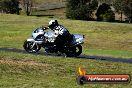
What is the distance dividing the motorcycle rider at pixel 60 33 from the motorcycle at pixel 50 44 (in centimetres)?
21

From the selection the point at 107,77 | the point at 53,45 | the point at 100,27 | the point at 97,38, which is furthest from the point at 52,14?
the point at 107,77

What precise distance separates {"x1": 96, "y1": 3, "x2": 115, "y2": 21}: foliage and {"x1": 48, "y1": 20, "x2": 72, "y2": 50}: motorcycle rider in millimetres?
49856

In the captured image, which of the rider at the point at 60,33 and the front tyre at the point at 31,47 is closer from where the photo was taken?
the rider at the point at 60,33

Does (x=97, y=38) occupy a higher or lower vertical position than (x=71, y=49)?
lower

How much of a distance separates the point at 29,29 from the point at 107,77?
4402 cm

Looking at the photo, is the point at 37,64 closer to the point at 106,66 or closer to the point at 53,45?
the point at 106,66

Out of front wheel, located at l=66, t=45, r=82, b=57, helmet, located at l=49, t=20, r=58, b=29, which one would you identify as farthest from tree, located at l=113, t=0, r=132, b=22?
helmet, located at l=49, t=20, r=58, b=29

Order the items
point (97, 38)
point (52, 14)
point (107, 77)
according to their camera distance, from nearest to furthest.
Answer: point (107, 77)
point (97, 38)
point (52, 14)

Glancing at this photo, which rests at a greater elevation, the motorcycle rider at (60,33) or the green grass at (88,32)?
the motorcycle rider at (60,33)

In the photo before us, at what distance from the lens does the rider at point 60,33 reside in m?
25.0

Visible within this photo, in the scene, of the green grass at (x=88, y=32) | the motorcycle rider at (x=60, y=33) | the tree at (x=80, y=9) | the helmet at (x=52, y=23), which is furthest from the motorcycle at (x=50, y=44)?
the tree at (x=80, y=9)

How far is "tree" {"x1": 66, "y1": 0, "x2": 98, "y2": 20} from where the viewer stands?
7644 centimetres

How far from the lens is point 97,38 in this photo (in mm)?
50000

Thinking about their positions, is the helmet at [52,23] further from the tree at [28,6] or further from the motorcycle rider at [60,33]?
the tree at [28,6]
